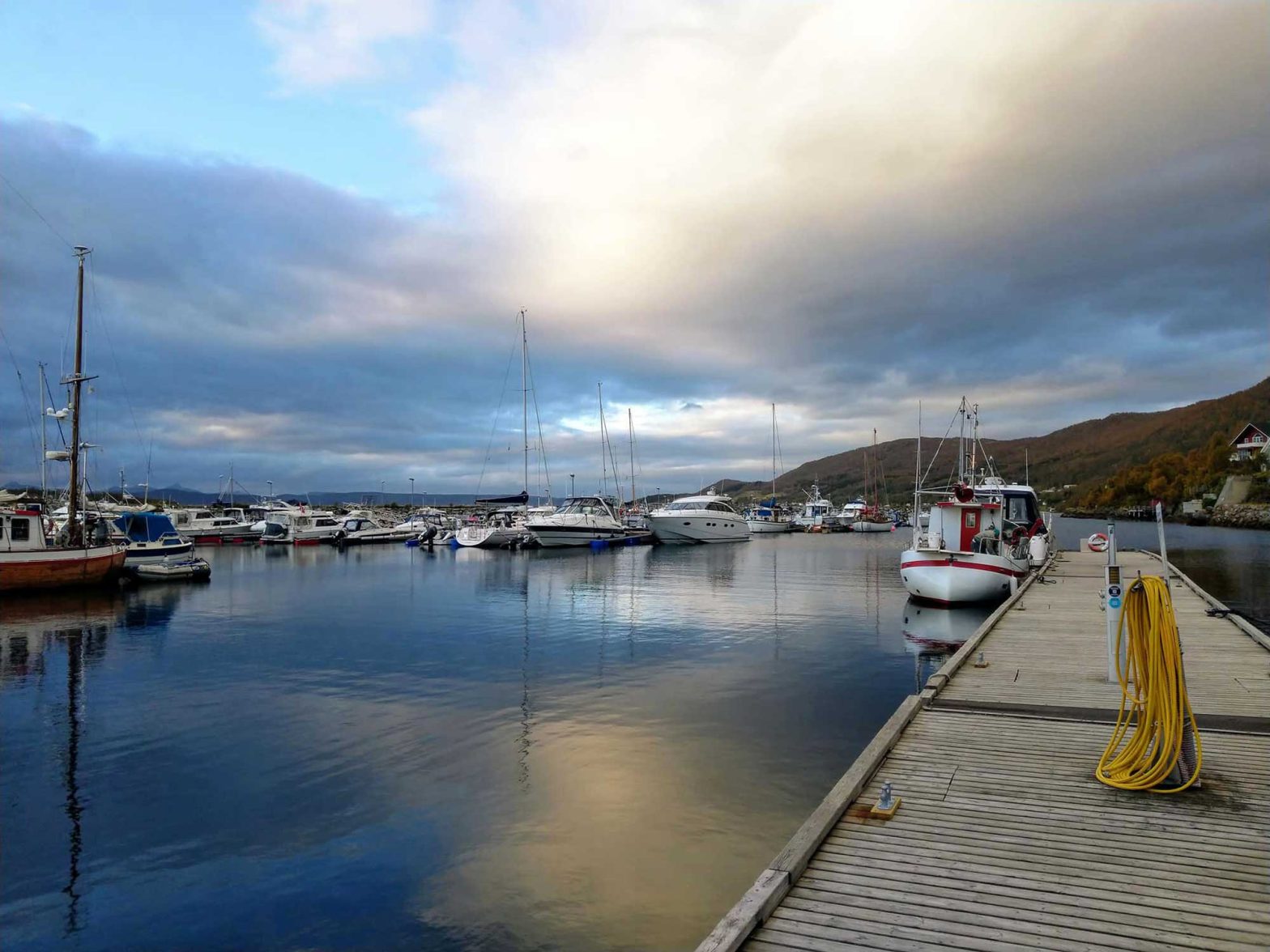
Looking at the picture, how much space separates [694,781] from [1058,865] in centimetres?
547

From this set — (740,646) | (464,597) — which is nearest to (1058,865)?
(740,646)

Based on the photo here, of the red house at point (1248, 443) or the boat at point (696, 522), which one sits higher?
the red house at point (1248, 443)

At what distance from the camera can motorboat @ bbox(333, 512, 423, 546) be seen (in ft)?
236

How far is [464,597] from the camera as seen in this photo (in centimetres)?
3158

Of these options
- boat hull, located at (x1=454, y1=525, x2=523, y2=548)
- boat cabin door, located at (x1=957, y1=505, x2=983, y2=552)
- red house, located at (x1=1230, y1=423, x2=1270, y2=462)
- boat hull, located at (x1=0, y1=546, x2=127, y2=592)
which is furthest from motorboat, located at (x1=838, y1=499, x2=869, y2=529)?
boat hull, located at (x1=0, y1=546, x2=127, y2=592)

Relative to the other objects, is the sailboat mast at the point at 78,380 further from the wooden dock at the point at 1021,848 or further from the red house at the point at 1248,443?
the red house at the point at 1248,443

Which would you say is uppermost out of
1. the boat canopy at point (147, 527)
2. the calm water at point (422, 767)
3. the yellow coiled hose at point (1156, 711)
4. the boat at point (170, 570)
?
the boat canopy at point (147, 527)

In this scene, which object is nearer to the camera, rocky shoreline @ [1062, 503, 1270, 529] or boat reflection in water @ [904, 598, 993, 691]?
boat reflection in water @ [904, 598, 993, 691]

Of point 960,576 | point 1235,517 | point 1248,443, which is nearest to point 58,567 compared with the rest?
point 960,576

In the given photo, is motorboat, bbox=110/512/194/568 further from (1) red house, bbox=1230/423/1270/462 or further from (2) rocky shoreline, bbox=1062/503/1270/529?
(1) red house, bbox=1230/423/1270/462

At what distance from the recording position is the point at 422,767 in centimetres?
1066

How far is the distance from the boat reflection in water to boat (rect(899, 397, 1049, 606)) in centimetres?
46

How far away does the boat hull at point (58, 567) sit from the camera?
98.1ft

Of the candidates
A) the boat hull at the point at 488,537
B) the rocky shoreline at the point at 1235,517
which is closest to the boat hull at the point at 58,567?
the boat hull at the point at 488,537
